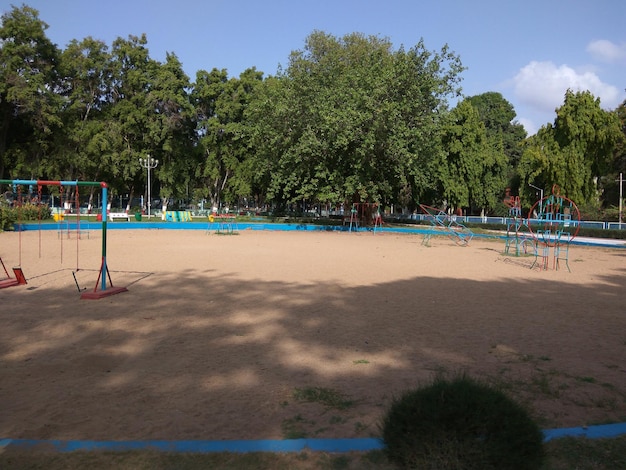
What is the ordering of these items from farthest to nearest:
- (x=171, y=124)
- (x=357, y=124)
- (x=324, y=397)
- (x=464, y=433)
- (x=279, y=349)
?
1. (x=171, y=124)
2. (x=357, y=124)
3. (x=279, y=349)
4. (x=324, y=397)
5. (x=464, y=433)

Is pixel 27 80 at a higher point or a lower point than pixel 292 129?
higher

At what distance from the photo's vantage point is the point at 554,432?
142 inches

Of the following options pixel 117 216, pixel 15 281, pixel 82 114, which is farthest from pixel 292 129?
pixel 82 114

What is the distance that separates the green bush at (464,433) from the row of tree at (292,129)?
28145 mm

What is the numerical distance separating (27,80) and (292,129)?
23.9 meters

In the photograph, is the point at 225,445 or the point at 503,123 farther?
the point at 503,123

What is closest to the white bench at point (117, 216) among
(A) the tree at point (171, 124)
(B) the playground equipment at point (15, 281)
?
(A) the tree at point (171, 124)

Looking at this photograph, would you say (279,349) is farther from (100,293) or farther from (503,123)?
(503,123)

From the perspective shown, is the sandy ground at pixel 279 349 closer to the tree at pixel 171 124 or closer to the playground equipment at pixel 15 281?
the playground equipment at pixel 15 281

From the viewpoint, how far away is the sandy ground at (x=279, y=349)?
13.6 feet

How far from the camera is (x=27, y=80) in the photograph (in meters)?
40.5

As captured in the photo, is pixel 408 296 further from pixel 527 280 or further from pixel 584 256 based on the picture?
pixel 584 256

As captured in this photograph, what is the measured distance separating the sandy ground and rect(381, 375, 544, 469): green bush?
1.00 metres

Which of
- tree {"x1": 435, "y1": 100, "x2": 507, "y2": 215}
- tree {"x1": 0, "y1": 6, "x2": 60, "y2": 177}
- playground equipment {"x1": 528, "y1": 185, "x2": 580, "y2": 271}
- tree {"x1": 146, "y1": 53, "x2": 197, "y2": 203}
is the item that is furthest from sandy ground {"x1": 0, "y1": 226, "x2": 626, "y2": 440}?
tree {"x1": 146, "y1": 53, "x2": 197, "y2": 203}
